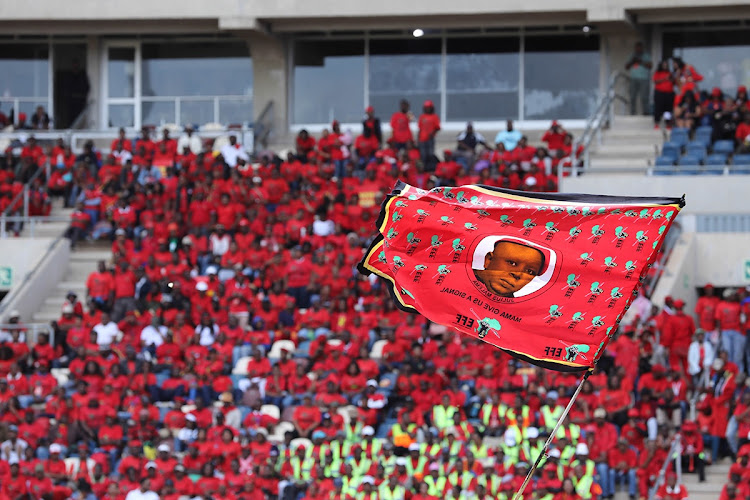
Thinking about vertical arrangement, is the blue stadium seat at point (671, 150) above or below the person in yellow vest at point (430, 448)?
above

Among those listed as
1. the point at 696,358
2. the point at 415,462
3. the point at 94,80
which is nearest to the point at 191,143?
the point at 94,80

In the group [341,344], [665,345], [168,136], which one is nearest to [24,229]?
[168,136]

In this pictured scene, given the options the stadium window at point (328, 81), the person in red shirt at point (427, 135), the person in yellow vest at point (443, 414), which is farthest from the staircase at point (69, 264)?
the person in yellow vest at point (443, 414)

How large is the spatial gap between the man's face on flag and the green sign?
1687 cm

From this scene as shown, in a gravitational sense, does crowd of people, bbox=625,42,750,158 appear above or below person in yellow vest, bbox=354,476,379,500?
above

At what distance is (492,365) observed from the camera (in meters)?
20.0

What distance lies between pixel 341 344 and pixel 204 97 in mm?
10284

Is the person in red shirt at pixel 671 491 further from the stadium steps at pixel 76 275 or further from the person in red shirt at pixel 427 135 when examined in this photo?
the stadium steps at pixel 76 275

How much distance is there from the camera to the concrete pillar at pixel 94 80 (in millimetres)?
30062

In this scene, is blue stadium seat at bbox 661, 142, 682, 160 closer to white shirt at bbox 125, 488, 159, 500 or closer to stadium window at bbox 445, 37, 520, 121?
stadium window at bbox 445, 37, 520, 121

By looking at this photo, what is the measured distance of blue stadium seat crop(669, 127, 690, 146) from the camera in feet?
81.3

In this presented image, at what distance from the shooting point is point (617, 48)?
1098 inches

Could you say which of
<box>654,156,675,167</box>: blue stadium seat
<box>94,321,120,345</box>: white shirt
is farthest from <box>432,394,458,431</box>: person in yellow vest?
<box>654,156,675,167</box>: blue stadium seat

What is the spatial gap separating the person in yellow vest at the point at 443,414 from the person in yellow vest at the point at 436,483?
3.68ft
